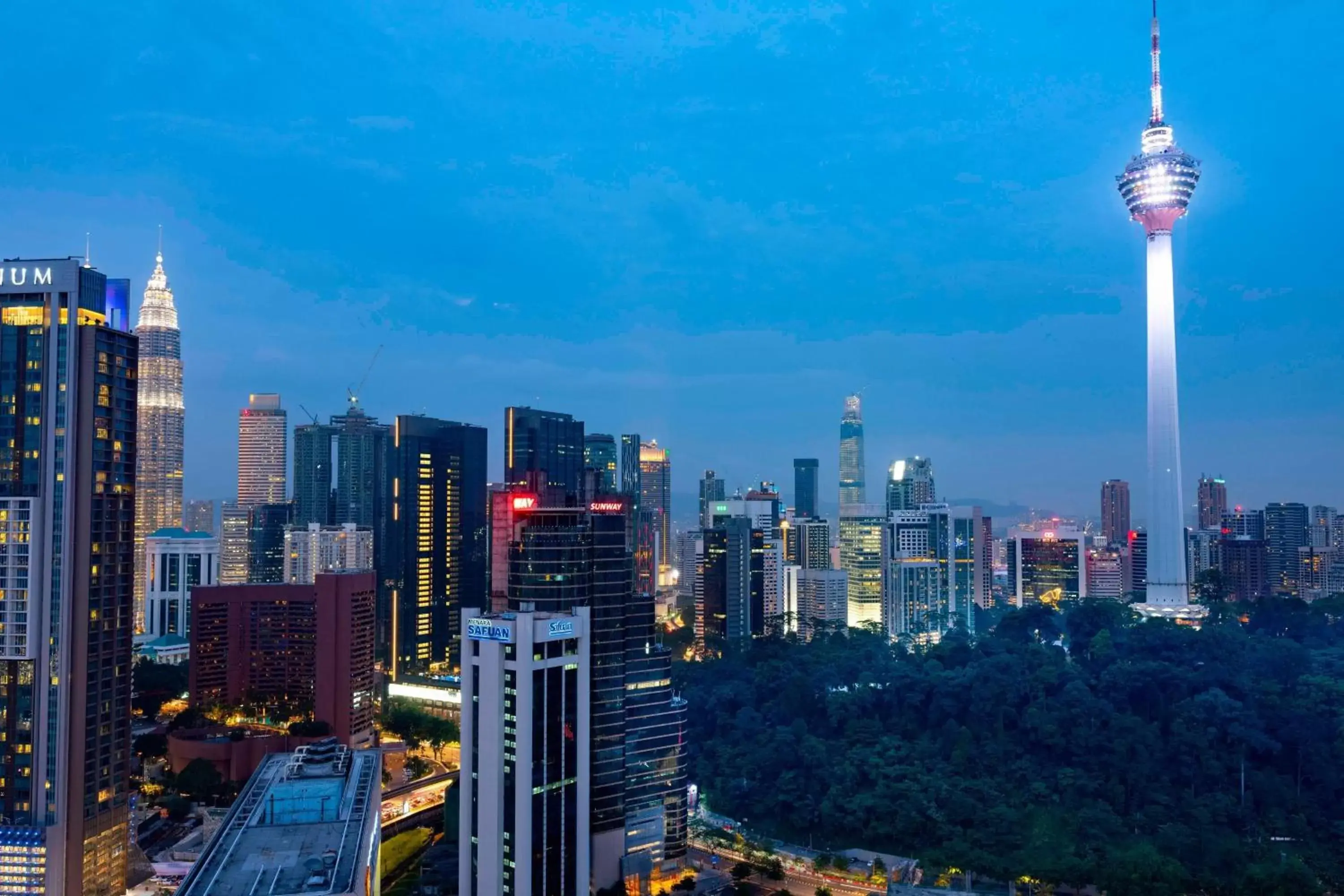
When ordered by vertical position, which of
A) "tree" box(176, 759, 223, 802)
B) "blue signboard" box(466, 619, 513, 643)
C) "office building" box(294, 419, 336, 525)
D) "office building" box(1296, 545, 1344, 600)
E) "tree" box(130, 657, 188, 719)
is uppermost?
"office building" box(294, 419, 336, 525)

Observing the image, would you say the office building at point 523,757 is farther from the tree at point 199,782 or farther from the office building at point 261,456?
the office building at point 261,456

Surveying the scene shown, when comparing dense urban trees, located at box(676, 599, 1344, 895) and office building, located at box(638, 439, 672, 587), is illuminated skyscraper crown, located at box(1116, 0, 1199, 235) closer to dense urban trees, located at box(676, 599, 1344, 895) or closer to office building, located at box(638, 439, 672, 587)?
dense urban trees, located at box(676, 599, 1344, 895)

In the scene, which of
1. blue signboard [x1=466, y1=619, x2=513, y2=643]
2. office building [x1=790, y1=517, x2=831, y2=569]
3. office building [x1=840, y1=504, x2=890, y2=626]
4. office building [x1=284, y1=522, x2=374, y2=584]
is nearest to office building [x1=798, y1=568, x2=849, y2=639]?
office building [x1=840, y1=504, x2=890, y2=626]

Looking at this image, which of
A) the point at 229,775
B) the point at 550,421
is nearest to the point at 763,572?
the point at 550,421

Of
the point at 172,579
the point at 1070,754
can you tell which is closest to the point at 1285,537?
the point at 1070,754

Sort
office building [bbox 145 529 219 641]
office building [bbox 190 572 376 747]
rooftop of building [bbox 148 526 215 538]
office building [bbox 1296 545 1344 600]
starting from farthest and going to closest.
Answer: rooftop of building [bbox 148 526 215 538]
office building [bbox 145 529 219 641]
office building [bbox 1296 545 1344 600]
office building [bbox 190 572 376 747]

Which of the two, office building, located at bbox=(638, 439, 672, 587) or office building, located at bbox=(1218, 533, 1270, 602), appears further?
office building, located at bbox=(638, 439, 672, 587)
